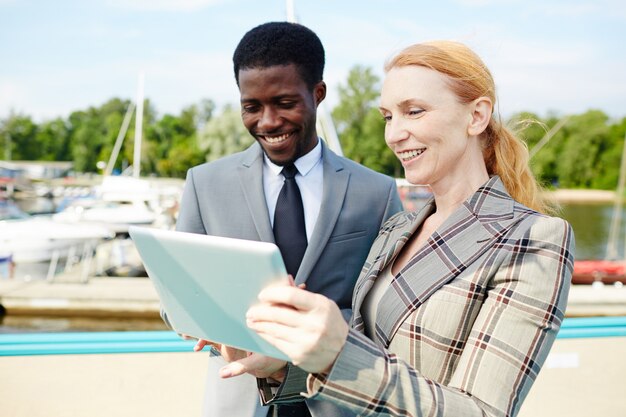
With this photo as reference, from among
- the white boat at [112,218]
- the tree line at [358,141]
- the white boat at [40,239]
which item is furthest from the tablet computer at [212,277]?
the tree line at [358,141]

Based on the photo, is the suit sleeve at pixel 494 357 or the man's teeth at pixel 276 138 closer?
the suit sleeve at pixel 494 357

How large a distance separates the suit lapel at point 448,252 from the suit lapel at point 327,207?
1.34 ft

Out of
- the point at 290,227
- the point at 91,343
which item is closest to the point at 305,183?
the point at 290,227

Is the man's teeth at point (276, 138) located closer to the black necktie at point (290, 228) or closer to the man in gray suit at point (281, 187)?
the man in gray suit at point (281, 187)

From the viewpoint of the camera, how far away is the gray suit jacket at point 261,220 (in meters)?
1.62

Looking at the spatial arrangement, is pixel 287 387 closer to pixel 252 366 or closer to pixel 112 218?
pixel 252 366

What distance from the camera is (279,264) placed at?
A: 806 mm

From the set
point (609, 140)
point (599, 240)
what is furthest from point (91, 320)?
point (609, 140)

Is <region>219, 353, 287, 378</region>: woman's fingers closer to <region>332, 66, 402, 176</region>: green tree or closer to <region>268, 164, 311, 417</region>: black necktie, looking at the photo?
<region>268, 164, 311, 417</region>: black necktie

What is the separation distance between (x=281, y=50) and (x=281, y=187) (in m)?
0.43

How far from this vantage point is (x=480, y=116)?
1.29 m

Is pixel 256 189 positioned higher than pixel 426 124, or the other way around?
pixel 426 124

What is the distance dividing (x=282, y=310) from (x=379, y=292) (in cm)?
59

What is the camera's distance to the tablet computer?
824 mm
